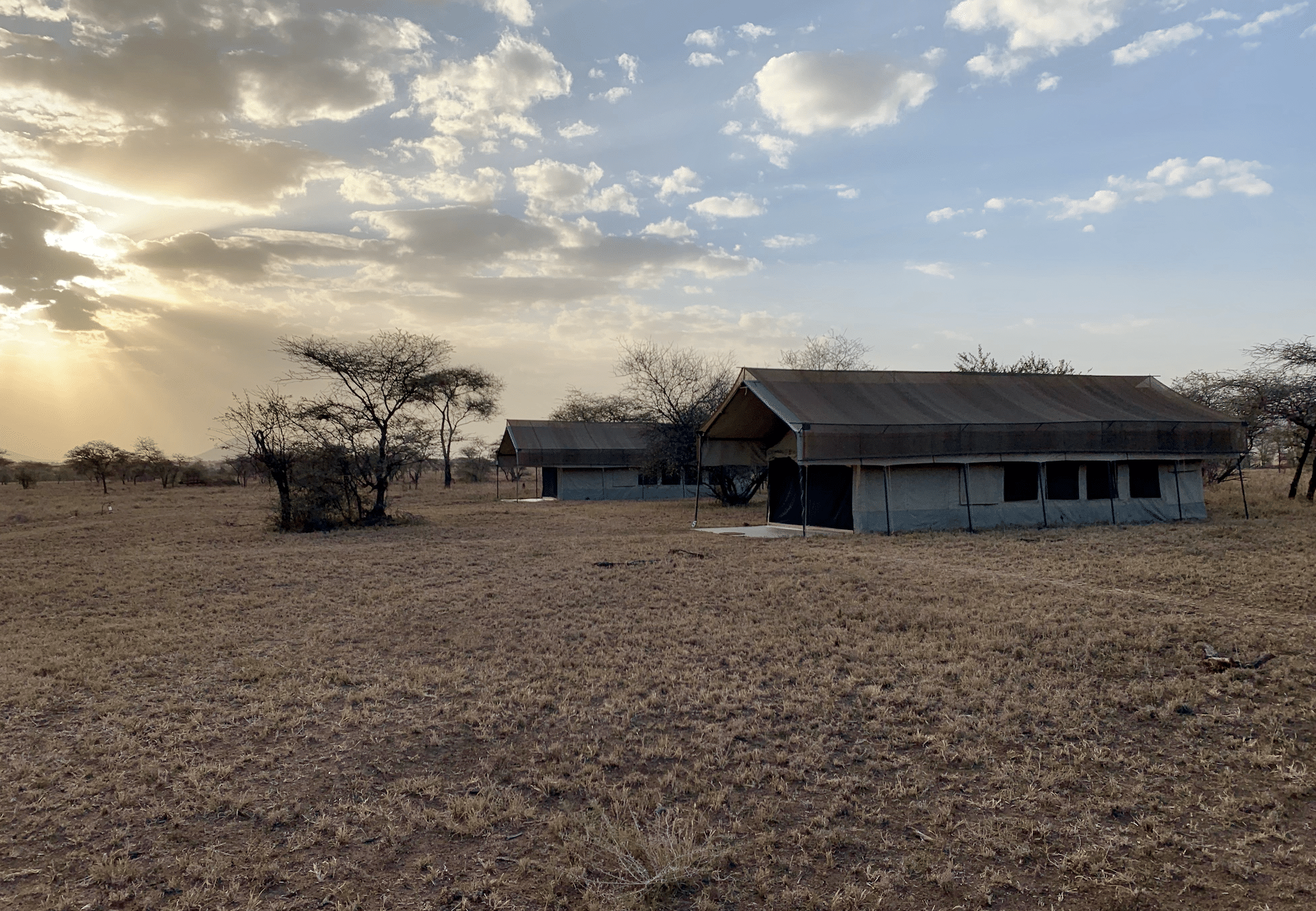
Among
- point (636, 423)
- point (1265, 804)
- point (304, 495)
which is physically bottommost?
point (1265, 804)

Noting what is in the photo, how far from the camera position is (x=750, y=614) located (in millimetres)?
8984

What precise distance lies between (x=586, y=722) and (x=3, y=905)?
327 cm

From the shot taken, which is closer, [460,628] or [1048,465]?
[460,628]

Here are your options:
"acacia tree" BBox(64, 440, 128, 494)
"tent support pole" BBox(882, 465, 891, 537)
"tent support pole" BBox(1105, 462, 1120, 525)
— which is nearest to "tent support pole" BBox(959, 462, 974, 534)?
"tent support pole" BBox(882, 465, 891, 537)

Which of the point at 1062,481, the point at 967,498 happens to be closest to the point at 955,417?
the point at 967,498

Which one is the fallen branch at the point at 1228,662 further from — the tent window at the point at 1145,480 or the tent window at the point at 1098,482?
the tent window at the point at 1145,480

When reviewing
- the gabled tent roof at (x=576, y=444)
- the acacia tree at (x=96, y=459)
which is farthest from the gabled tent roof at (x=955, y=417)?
the acacia tree at (x=96, y=459)

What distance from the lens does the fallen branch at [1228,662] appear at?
21.5 ft

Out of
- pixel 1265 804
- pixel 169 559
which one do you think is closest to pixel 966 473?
pixel 1265 804

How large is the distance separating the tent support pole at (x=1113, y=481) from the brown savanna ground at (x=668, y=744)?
26.5 ft

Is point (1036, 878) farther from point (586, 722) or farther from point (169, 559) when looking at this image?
point (169, 559)

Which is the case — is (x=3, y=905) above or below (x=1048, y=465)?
below

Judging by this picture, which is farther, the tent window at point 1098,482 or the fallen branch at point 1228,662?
the tent window at point 1098,482

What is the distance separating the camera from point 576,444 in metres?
35.8
